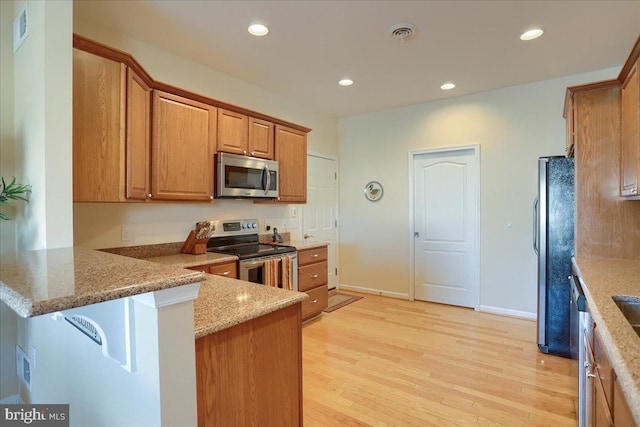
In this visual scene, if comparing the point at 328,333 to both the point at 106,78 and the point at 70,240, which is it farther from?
the point at 106,78

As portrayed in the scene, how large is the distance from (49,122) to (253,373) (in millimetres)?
1600

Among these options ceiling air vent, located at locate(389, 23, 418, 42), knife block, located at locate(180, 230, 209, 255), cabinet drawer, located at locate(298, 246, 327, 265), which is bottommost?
cabinet drawer, located at locate(298, 246, 327, 265)

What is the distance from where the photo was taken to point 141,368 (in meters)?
0.93

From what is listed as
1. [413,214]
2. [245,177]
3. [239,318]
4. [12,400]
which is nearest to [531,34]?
[413,214]

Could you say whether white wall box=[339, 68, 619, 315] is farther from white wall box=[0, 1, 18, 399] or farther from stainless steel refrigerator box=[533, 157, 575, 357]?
white wall box=[0, 1, 18, 399]

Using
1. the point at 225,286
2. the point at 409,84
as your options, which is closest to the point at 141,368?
the point at 225,286

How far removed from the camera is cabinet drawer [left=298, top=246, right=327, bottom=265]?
142 inches

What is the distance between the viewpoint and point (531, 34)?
266cm

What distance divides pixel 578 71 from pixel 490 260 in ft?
7.26

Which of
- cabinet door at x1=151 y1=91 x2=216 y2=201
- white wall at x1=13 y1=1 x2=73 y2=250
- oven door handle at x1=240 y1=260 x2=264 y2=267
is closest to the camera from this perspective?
white wall at x1=13 y1=1 x2=73 y2=250

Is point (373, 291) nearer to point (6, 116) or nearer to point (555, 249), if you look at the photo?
point (555, 249)

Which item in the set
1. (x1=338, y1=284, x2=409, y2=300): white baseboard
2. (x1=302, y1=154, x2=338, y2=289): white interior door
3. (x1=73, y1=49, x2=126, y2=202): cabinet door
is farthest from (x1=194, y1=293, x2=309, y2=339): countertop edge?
(x1=338, y1=284, x2=409, y2=300): white baseboard

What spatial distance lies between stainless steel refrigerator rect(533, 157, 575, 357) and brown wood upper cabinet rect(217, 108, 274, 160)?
8.55 ft

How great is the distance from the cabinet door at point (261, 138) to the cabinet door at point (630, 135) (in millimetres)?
2894
